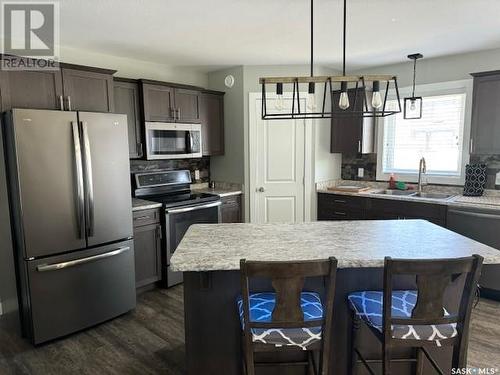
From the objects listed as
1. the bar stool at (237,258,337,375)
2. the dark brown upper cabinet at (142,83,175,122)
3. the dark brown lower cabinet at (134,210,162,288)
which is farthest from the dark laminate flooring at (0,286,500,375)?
the dark brown upper cabinet at (142,83,175,122)

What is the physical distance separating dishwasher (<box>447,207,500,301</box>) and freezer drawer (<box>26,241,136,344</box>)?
123 inches

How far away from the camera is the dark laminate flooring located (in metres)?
2.40

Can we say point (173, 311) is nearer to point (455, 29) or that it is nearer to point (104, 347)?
point (104, 347)

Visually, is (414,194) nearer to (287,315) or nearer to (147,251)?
(147,251)

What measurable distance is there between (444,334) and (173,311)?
230 cm

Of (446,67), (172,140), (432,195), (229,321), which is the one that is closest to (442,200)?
(432,195)

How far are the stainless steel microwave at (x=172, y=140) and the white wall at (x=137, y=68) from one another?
702 millimetres

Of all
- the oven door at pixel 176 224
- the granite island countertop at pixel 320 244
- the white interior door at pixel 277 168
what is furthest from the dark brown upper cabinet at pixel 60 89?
the white interior door at pixel 277 168

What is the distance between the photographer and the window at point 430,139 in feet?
13.1

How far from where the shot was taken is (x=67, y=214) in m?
2.68

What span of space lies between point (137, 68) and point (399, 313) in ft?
12.0

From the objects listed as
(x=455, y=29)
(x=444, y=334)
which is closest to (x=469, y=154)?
(x=455, y=29)

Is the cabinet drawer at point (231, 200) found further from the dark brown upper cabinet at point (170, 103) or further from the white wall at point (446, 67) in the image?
the white wall at point (446, 67)

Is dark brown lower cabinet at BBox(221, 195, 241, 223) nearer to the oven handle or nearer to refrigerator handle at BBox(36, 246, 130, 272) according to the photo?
the oven handle
